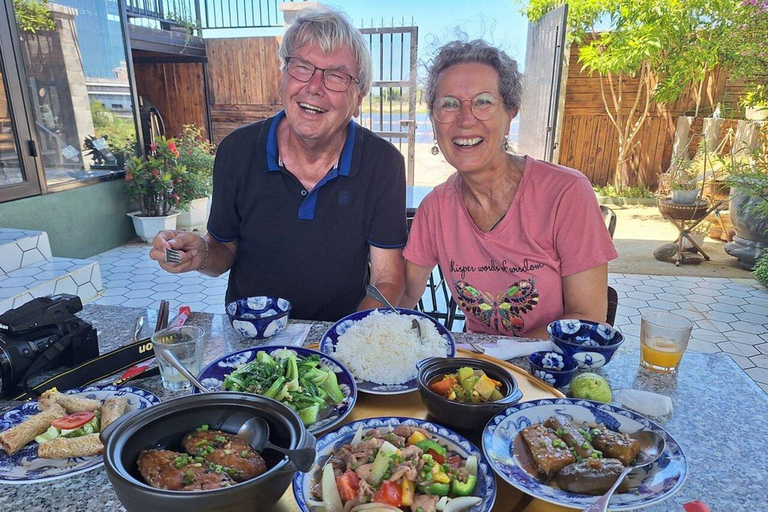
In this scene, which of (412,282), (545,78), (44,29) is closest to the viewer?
(412,282)

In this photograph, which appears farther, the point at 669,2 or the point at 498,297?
the point at 669,2

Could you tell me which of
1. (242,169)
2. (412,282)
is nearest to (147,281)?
(242,169)

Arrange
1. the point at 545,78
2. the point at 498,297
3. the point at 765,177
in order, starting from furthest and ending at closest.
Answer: the point at 545,78, the point at 765,177, the point at 498,297

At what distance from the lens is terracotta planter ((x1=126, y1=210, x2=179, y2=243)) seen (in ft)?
18.1

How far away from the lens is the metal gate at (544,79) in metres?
5.07

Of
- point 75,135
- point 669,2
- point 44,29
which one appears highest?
Answer: point 669,2

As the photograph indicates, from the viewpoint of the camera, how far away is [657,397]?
3.73ft

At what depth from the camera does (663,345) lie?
129 cm

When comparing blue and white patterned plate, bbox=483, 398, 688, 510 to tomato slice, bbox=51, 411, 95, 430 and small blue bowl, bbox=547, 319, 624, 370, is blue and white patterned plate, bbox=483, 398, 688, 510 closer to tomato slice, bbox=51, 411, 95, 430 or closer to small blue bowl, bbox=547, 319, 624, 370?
small blue bowl, bbox=547, 319, 624, 370

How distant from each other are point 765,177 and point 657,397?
5.23 metres

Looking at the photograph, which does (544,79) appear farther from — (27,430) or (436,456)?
(27,430)

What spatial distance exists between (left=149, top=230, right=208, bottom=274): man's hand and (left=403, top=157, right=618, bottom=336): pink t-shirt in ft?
2.87

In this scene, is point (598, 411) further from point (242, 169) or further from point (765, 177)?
point (765, 177)

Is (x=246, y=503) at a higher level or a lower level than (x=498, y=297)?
higher
